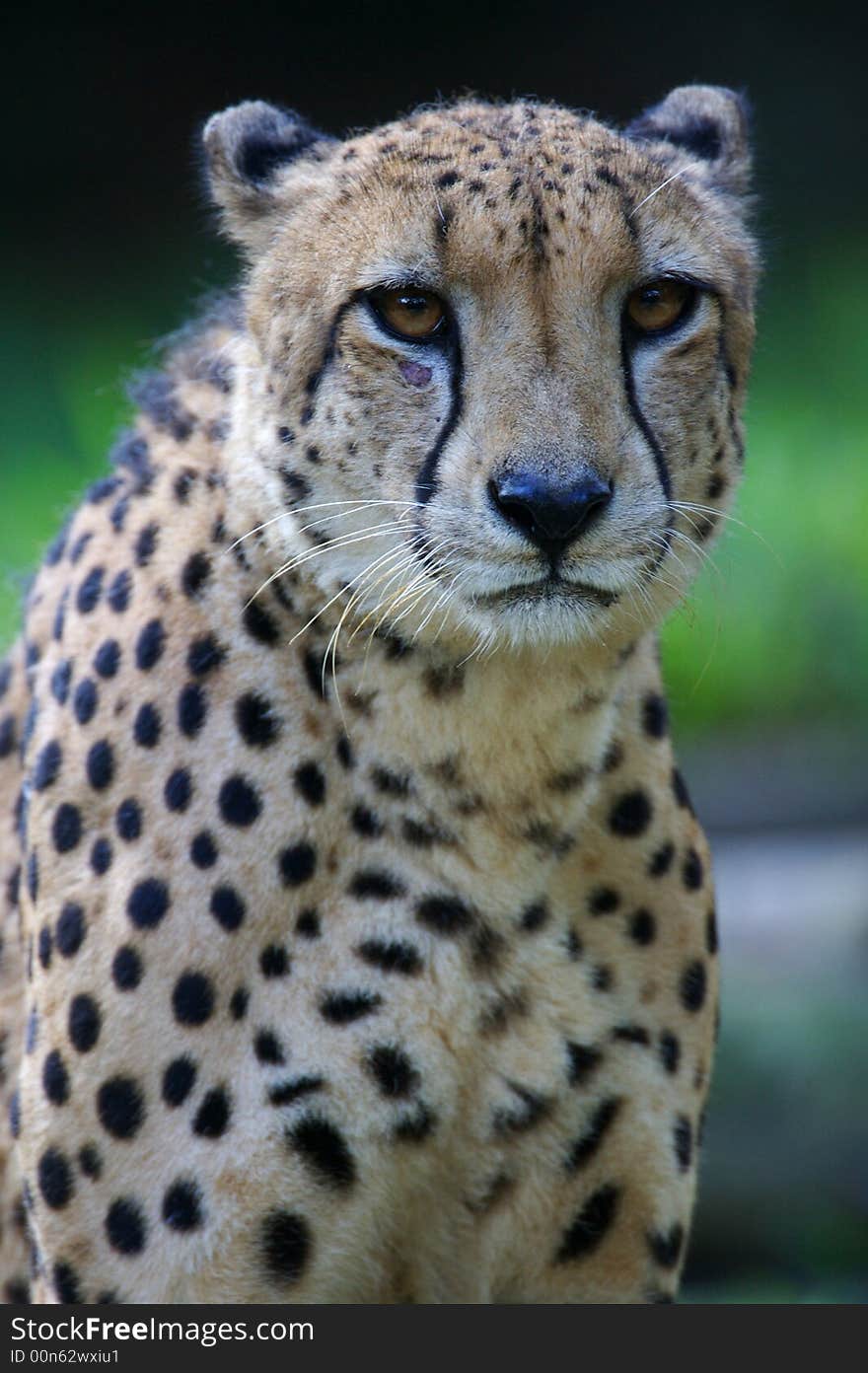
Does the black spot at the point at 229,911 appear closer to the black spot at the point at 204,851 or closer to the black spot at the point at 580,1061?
the black spot at the point at 204,851

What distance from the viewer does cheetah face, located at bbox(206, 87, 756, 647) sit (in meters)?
1.94

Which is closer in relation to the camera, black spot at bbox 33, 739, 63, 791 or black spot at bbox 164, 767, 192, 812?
black spot at bbox 164, 767, 192, 812

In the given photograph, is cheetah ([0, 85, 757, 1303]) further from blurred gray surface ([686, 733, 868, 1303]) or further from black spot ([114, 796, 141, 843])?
blurred gray surface ([686, 733, 868, 1303])

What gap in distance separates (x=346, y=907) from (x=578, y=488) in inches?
24.7

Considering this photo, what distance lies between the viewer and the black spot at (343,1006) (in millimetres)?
2176

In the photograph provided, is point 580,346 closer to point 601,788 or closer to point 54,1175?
point 601,788

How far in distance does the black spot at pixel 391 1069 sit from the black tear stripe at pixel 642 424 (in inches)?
27.5

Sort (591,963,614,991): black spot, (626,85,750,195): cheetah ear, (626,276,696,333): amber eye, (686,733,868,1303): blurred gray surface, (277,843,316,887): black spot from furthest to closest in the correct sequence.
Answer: (686,733,868,1303): blurred gray surface → (626,85,750,195): cheetah ear → (591,963,614,991): black spot → (277,843,316,887): black spot → (626,276,696,333): amber eye

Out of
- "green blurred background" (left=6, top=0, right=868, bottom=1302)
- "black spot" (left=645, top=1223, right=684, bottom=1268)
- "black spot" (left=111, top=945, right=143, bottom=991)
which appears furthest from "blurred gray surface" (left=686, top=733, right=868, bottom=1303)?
"black spot" (left=111, top=945, right=143, bottom=991)

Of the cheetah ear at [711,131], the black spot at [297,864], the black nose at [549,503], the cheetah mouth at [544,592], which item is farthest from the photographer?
the cheetah ear at [711,131]

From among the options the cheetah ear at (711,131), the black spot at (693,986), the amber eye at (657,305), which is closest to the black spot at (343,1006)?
the black spot at (693,986)

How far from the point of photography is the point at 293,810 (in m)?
2.20

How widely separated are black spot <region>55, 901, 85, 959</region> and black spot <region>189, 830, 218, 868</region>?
0.17 m

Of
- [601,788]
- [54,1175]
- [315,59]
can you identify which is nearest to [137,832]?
[54,1175]
